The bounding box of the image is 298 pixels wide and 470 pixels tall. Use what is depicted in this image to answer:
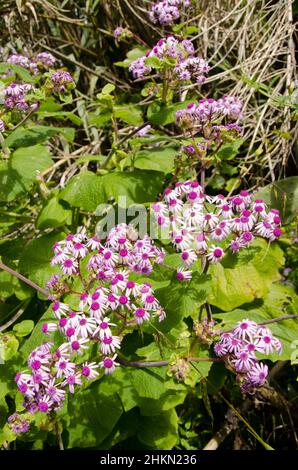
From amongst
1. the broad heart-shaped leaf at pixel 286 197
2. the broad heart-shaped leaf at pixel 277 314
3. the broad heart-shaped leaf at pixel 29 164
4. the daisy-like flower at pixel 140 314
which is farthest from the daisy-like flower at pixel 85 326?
the broad heart-shaped leaf at pixel 286 197

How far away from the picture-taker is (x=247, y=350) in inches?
47.7

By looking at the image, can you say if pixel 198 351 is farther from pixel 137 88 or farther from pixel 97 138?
pixel 137 88

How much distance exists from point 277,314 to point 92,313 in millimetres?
921

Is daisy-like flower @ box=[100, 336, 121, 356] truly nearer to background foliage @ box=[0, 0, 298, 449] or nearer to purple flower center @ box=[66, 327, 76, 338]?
purple flower center @ box=[66, 327, 76, 338]

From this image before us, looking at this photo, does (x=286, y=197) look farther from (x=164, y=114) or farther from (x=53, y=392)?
(x=53, y=392)

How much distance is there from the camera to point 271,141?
254 cm

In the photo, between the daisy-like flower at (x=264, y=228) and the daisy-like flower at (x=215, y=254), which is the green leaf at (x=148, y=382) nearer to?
the daisy-like flower at (x=215, y=254)

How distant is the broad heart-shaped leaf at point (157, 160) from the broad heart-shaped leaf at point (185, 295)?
541mm

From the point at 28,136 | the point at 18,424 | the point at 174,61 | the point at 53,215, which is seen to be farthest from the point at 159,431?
the point at 174,61

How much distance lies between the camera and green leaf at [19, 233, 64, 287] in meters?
1.80

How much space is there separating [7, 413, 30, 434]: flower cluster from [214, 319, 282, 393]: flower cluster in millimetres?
578

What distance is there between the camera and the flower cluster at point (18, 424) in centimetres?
137
